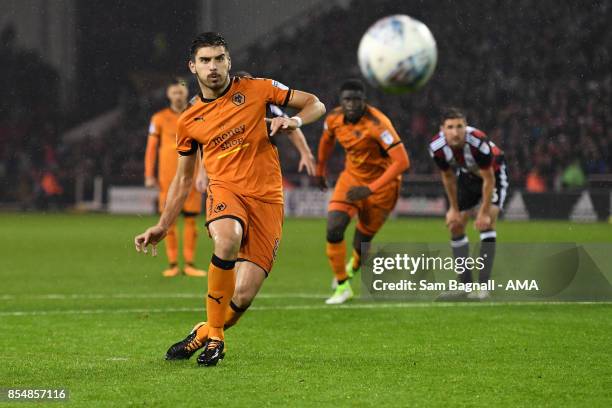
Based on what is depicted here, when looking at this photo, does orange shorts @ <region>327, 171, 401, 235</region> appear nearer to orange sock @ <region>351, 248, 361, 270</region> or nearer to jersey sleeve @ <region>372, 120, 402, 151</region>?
orange sock @ <region>351, 248, 361, 270</region>

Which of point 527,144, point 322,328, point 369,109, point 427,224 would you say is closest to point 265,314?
point 322,328

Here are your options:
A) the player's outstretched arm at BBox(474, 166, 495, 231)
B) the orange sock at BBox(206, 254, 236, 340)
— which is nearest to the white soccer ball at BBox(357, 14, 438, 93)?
the player's outstretched arm at BBox(474, 166, 495, 231)

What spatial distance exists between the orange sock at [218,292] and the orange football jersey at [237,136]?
47 cm

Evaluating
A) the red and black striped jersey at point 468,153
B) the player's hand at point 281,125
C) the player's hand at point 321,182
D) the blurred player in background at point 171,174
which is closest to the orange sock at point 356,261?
the player's hand at point 321,182

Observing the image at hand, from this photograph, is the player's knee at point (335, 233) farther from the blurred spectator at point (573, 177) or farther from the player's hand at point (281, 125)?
the blurred spectator at point (573, 177)

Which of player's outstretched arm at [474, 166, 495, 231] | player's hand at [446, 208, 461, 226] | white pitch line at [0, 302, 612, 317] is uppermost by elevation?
player's outstretched arm at [474, 166, 495, 231]

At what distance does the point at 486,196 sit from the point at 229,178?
4089 mm

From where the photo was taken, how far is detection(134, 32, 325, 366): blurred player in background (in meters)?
5.88

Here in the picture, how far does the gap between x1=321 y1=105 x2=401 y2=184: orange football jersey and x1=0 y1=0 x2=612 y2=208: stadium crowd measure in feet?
53.8

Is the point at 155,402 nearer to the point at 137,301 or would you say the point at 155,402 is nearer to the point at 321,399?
the point at 321,399

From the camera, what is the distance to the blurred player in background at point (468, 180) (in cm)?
950

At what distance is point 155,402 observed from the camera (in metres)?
4.79

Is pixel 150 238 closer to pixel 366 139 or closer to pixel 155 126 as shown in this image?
pixel 366 139

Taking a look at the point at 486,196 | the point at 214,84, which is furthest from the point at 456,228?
the point at 214,84
